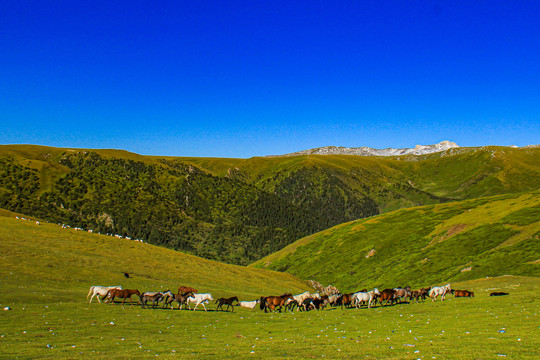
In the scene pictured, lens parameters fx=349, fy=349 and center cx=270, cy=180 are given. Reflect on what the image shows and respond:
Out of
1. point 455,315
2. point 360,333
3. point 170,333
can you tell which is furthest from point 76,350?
point 455,315

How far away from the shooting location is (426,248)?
338 ft

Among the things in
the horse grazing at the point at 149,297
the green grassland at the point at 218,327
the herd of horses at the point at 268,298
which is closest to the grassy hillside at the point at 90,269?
the green grassland at the point at 218,327

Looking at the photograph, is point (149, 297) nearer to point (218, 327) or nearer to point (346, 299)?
point (218, 327)

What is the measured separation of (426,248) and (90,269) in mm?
89329

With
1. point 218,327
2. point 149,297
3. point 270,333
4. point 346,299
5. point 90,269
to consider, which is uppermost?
point 270,333

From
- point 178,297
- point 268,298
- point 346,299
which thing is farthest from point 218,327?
point 346,299

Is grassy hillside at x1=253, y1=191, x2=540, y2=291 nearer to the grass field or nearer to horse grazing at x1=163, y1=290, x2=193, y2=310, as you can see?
the grass field

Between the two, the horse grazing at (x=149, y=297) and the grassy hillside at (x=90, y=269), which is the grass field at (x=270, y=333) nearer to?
the horse grazing at (x=149, y=297)

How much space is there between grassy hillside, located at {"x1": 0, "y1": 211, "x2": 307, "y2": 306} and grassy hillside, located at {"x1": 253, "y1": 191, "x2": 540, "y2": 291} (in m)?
32.0

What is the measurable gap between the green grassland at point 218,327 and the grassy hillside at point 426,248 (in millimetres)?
26039

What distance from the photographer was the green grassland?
16.5 metres

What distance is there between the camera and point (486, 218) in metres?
103

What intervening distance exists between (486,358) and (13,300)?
120ft

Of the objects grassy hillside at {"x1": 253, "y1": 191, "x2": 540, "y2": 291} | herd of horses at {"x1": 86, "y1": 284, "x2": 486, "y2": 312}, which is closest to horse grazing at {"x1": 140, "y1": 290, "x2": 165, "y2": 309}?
herd of horses at {"x1": 86, "y1": 284, "x2": 486, "y2": 312}
